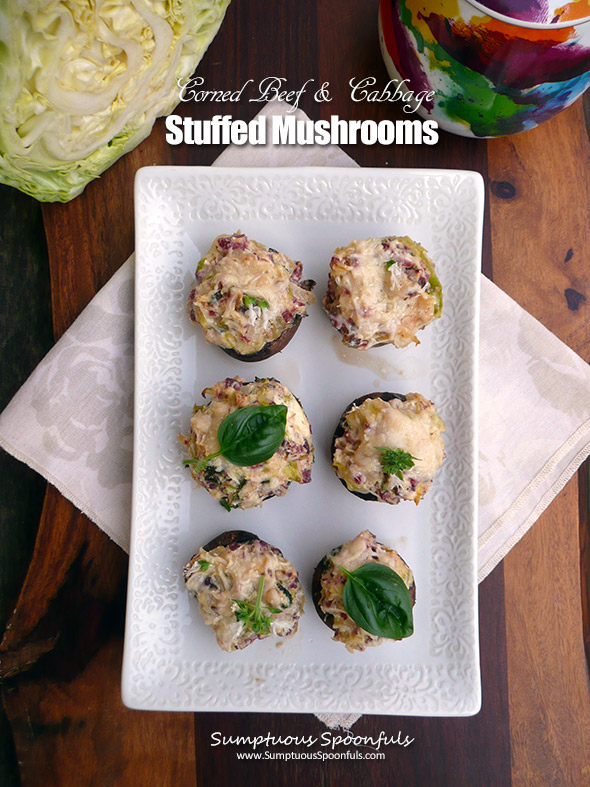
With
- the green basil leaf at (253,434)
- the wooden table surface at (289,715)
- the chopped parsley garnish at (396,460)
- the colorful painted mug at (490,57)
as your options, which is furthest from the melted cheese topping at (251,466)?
the colorful painted mug at (490,57)

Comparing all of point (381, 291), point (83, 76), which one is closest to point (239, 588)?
point (381, 291)

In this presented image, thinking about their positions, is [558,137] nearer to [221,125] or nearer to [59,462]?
[221,125]

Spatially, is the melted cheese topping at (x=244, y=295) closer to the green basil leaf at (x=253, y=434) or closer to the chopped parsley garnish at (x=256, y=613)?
the green basil leaf at (x=253, y=434)

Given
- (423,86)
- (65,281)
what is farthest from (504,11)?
(65,281)

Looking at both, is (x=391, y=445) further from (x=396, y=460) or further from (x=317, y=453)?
A: (x=317, y=453)

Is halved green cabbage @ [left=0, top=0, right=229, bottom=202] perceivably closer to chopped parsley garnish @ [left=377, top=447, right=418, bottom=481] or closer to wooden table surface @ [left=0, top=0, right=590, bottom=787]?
wooden table surface @ [left=0, top=0, right=590, bottom=787]

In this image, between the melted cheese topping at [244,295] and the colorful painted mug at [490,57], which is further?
the melted cheese topping at [244,295]
